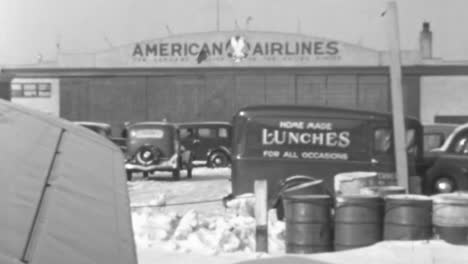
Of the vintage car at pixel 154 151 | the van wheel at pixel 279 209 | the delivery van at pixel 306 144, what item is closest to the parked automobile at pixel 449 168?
the delivery van at pixel 306 144

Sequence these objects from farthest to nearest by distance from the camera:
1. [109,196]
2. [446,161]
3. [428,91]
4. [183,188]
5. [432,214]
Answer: [428,91] < [183,188] < [446,161] < [432,214] < [109,196]

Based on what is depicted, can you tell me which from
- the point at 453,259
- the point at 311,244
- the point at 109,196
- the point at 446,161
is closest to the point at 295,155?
the point at 446,161

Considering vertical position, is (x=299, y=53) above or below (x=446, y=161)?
above

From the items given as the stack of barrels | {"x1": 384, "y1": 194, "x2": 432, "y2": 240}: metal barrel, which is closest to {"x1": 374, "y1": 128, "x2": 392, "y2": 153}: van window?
the stack of barrels

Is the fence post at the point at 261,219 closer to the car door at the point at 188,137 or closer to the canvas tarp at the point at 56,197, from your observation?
the canvas tarp at the point at 56,197

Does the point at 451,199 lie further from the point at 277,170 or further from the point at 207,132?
the point at 207,132

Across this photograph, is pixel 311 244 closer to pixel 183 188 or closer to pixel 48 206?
pixel 48 206

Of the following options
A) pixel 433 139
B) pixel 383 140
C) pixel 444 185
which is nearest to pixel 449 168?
A: pixel 444 185

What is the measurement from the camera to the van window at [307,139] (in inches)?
659

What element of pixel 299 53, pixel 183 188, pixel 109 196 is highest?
pixel 299 53

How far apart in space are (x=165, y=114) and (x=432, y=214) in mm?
39313

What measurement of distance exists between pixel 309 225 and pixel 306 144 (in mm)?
5897

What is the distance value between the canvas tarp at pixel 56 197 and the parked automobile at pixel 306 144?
42.6 feet

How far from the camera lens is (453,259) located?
31.7 ft
